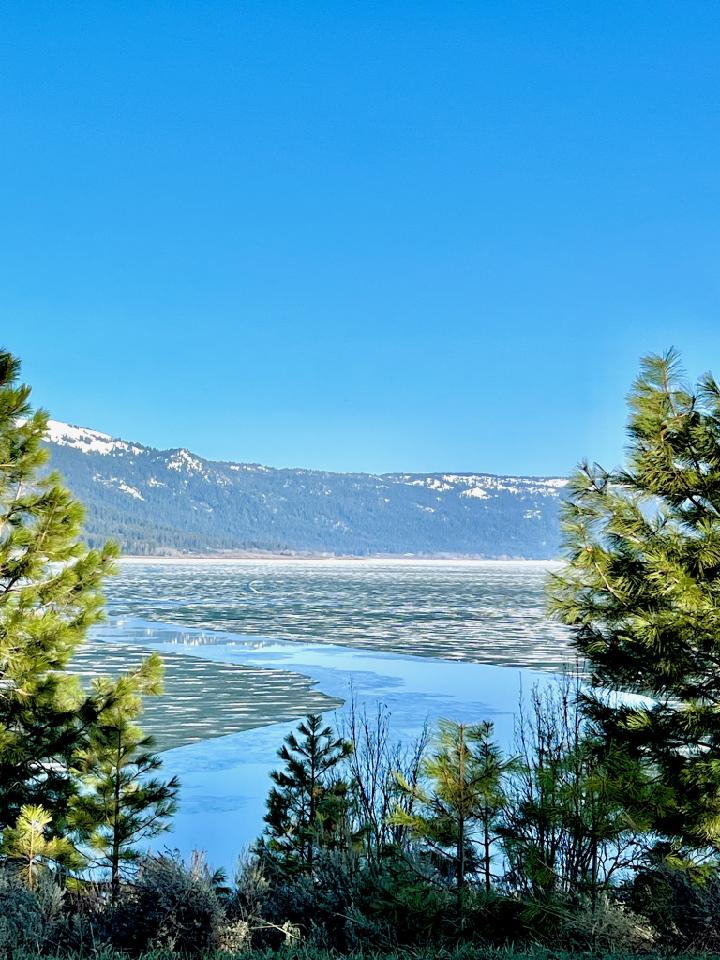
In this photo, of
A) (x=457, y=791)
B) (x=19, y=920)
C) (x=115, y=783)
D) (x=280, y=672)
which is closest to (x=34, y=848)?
(x=115, y=783)

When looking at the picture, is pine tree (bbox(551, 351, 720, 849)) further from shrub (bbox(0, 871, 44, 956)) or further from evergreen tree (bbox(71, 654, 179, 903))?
evergreen tree (bbox(71, 654, 179, 903))

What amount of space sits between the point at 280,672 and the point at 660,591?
78.5 feet

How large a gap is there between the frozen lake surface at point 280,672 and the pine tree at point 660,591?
353 centimetres

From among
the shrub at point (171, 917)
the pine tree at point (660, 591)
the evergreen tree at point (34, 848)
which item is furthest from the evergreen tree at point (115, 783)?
the pine tree at point (660, 591)

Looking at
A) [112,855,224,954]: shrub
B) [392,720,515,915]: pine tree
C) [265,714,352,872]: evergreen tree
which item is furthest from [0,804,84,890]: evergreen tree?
[392,720,515,915]: pine tree

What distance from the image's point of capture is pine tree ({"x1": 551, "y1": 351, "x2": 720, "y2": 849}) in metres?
6.71

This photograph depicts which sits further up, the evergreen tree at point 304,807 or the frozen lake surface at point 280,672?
the evergreen tree at point 304,807

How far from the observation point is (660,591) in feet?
23.0

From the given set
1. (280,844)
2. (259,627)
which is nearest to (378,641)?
(259,627)

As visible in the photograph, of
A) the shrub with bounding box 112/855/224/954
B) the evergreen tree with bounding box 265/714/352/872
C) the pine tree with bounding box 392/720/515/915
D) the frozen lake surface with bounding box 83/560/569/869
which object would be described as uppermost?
the pine tree with bounding box 392/720/515/915

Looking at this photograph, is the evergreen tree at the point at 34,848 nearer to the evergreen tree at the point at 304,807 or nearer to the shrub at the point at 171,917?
the shrub at the point at 171,917

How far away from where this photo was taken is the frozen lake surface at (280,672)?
16.5 m

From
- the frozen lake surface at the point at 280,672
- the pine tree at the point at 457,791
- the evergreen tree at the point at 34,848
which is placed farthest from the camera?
the frozen lake surface at the point at 280,672

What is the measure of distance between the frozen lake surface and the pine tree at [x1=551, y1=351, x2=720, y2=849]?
11.6 ft
